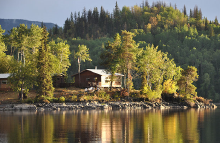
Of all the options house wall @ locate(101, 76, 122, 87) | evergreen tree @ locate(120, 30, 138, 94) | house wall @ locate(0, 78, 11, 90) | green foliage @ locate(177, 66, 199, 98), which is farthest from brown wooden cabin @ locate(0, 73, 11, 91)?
green foliage @ locate(177, 66, 199, 98)

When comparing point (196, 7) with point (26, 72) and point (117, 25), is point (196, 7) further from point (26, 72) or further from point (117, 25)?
point (26, 72)

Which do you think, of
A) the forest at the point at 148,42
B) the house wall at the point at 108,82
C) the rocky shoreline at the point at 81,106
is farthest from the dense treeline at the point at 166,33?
the rocky shoreline at the point at 81,106

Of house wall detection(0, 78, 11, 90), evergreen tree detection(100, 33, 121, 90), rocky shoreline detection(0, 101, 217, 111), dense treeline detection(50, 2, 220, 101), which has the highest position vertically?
dense treeline detection(50, 2, 220, 101)

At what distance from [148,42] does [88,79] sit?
3156 inches

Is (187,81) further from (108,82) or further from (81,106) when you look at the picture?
(81,106)

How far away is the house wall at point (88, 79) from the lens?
63250mm

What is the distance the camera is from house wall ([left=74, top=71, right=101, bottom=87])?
6325 centimetres

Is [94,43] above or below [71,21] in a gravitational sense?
below

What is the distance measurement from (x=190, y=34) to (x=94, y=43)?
43.8 m

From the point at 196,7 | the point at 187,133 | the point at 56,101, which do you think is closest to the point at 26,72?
the point at 56,101

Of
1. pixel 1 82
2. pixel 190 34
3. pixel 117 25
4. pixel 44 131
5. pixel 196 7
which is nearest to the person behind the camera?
pixel 44 131

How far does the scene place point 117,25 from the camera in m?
172

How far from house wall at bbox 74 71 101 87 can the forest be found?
10.3 ft

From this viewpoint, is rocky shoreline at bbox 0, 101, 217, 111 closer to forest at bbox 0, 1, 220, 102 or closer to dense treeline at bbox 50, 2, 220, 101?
forest at bbox 0, 1, 220, 102
